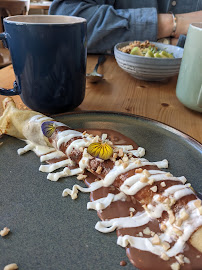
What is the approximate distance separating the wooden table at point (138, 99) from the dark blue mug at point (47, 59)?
14cm

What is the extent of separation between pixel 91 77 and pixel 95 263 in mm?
935

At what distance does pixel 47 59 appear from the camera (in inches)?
30.9

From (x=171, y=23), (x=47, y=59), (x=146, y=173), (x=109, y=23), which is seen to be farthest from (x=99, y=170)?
(x=171, y=23)

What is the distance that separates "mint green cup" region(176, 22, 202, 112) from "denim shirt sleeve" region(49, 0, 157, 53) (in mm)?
737

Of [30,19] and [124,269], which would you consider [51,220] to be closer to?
[124,269]

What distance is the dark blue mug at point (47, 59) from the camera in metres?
0.74

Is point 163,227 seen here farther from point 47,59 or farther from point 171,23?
point 171,23

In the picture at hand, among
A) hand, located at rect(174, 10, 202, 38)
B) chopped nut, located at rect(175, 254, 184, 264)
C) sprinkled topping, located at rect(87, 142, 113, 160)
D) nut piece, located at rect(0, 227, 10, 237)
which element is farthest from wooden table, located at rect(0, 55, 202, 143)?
hand, located at rect(174, 10, 202, 38)

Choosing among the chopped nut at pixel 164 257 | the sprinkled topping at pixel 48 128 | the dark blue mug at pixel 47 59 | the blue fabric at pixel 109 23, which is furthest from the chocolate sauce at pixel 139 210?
the blue fabric at pixel 109 23

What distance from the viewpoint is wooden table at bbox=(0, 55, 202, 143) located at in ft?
3.14

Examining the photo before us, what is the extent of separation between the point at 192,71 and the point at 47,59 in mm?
528

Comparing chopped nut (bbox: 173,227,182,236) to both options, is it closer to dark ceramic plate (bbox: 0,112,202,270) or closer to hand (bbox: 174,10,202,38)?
dark ceramic plate (bbox: 0,112,202,270)

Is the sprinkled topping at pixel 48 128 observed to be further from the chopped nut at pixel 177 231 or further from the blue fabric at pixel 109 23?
the blue fabric at pixel 109 23

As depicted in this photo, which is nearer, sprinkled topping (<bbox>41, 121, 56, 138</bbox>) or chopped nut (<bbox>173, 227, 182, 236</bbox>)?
chopped nut (<bbox>173, 227, 182, 236</bbox>)
